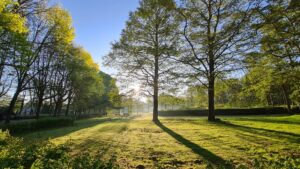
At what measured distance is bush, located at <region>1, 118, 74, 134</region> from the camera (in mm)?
19047

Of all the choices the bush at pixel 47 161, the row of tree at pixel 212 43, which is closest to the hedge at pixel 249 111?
the row of tree at pixel 212 43

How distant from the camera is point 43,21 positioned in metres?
27.5

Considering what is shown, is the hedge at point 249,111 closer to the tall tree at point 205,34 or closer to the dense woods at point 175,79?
the dense woods at point 175,79

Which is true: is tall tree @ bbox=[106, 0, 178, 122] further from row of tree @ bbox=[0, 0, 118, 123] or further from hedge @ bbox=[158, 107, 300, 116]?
hedge @ bbox=[158, 107, 300, 116]

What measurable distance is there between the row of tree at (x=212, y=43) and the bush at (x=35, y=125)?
809 centimetres

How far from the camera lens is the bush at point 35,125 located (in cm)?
1905

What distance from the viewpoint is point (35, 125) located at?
22.2m

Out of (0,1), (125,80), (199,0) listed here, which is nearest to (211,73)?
(199,0)

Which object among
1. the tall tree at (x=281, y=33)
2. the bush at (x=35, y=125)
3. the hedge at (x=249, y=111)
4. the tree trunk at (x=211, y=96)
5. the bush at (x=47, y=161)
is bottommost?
the bush at (x=35, y=125)

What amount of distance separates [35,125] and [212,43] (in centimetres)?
1640

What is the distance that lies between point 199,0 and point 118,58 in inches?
437

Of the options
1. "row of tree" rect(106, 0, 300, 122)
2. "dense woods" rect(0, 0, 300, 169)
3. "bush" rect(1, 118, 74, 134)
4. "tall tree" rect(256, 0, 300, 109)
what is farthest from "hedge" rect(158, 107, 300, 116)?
"bush" rect(1, 118, 74, 134)

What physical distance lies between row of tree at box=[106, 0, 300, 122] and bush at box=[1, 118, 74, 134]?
8.09 m

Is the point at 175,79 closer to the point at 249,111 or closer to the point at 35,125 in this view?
the point at 35,125
